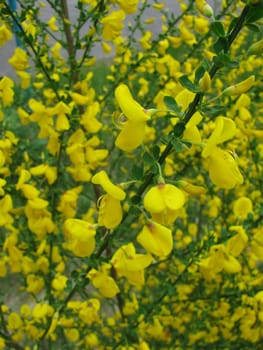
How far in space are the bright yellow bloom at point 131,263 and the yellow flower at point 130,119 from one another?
0.29 meters

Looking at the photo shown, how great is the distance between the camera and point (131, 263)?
120cm

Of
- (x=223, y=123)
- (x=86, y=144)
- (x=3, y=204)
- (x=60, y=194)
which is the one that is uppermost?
(x=223, y=123)

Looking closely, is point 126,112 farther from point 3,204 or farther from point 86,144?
point 86,144

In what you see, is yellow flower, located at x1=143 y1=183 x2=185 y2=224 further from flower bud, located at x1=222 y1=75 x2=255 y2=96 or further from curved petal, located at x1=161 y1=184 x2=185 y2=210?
flower bud, located at x1=222 y1=75 x2=255 y2=96

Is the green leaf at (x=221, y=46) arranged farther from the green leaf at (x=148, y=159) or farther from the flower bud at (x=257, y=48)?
the green leaf at (x=148, y=159)

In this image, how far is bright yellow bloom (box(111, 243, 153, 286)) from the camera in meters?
1.18

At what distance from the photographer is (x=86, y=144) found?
6.17 feet

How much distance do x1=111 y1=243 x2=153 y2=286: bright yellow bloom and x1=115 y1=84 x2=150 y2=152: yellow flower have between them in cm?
29

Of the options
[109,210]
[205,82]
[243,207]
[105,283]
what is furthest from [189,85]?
[243,207]

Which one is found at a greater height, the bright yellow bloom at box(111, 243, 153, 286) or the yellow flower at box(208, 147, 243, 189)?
the yellow flower at box(208, 147, 243, 189)

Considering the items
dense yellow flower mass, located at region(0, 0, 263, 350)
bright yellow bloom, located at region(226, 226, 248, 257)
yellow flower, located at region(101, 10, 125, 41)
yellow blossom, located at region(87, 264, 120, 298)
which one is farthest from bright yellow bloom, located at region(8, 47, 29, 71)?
bright yellow bloom, located at region(226, 226, 248, 257)

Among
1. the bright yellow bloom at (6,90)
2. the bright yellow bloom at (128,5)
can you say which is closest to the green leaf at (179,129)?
the bright yellow bloom at (6,90)

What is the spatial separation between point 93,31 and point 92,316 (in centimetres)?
107

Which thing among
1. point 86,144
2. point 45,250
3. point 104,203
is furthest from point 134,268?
point 45,250
